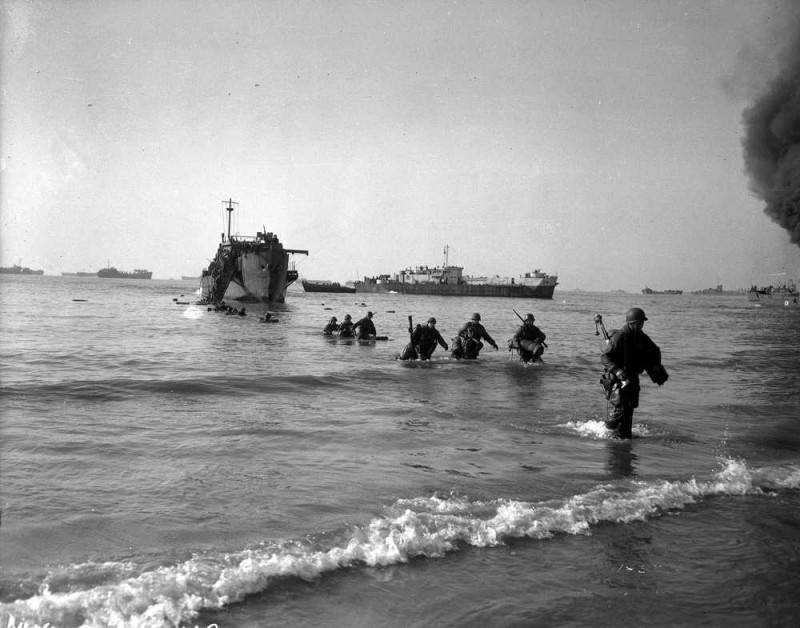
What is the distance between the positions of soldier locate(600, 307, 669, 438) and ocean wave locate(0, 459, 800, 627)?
190 cm

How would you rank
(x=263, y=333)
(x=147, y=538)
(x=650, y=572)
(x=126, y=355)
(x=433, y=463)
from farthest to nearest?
(x=263, y=333) → (x=126, y=355) → (x=433, y=463) → (x=147, y=538) → (x=650, y=572)

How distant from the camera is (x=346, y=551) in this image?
4.10m

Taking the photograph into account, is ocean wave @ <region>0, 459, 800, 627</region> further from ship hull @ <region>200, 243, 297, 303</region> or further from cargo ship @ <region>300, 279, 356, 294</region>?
cargo ship @ <region>300, 279, 356, 294</region>

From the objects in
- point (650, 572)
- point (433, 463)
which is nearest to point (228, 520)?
point (433, 463)

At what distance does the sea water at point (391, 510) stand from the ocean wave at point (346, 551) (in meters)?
0.02

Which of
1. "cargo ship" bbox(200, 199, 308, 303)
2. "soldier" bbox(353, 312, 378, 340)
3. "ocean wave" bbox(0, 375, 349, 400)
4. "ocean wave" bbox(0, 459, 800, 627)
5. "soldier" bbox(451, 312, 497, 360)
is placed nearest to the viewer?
"ocean wave" bbox(0, 459, 800, 627)

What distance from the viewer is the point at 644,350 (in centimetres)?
789

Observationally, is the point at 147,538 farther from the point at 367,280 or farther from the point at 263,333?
the point at 367,280

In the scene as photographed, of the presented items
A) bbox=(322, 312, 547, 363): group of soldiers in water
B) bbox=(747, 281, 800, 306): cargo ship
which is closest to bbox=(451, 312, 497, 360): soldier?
bbox=(322, 312, 547, 363): group of soldiers in water

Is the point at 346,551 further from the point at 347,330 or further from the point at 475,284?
the point at 475,284

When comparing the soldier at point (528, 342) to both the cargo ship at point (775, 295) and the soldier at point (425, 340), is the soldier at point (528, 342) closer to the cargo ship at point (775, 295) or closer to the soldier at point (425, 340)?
the soldier at point (425, 340)

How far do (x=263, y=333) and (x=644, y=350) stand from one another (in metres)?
22.8

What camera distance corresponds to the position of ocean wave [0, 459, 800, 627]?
10.8 feet

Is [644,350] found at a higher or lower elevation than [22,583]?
higher
